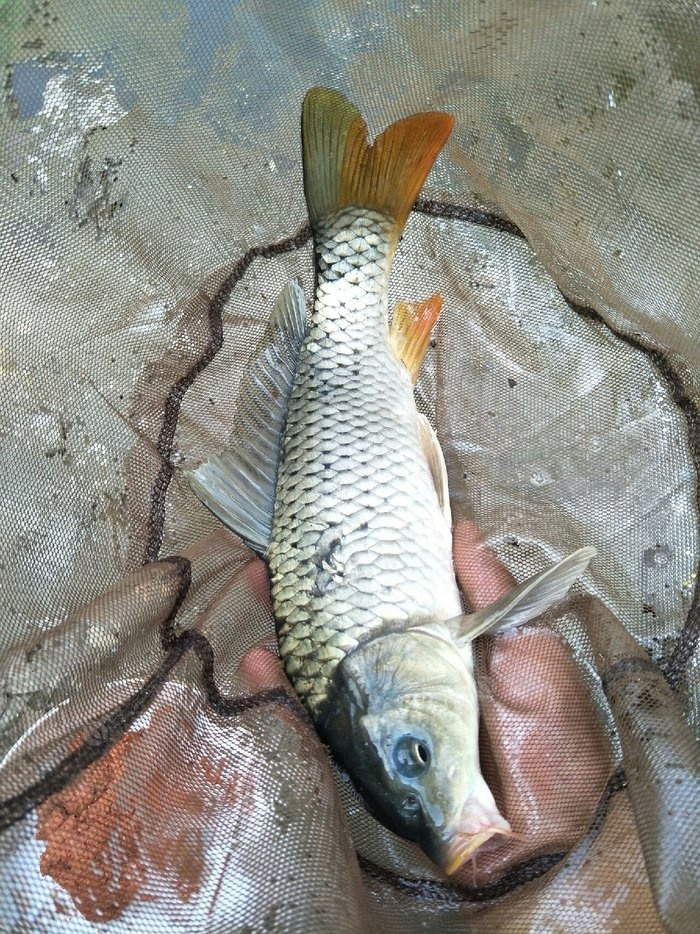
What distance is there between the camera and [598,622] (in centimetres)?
137

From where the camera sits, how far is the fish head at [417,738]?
1.12 metres

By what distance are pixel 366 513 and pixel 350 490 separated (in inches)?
1.9

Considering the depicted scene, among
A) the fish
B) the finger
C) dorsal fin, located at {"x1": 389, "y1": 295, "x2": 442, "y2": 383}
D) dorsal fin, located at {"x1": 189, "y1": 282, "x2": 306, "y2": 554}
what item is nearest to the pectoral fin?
the fish

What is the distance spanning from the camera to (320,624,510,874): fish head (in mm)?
1117

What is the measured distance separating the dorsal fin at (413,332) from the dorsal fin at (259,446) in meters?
0.19

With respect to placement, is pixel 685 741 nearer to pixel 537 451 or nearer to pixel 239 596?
pixel 537 451

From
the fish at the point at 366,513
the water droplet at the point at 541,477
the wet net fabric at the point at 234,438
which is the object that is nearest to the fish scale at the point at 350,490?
the fish at the point at 366,513

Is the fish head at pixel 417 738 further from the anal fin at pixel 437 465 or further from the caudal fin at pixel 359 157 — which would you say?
the caudal fin at pixel 359 157

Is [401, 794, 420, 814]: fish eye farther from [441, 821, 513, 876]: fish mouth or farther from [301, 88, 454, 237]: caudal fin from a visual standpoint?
[301, 88, 454, 237]: caudal fin

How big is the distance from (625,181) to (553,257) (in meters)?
0.20

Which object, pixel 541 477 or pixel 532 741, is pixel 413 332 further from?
pixel 532 741

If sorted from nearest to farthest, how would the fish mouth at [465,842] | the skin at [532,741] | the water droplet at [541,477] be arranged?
the fish mouth at [465,842], the skin at [532,741], the water droplet at [541,477]

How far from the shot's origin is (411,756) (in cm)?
116

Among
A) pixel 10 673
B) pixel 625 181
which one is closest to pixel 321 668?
pixel 10 673
